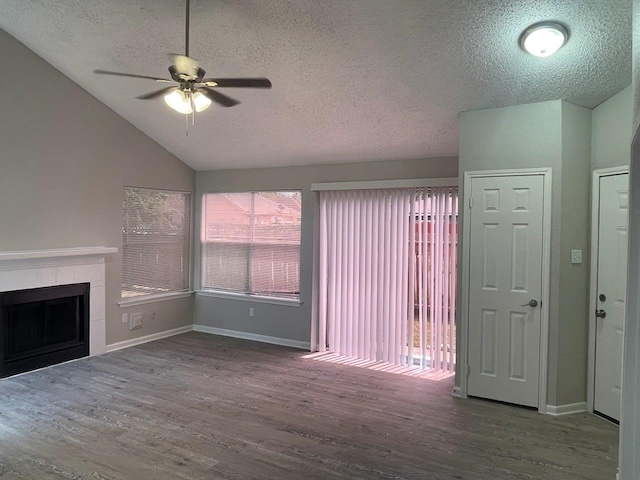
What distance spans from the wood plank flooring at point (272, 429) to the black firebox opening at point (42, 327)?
188 millimetres

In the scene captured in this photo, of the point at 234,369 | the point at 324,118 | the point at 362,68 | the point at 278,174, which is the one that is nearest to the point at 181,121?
the point at 278,174

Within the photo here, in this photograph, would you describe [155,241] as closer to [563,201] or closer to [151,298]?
[151,298]

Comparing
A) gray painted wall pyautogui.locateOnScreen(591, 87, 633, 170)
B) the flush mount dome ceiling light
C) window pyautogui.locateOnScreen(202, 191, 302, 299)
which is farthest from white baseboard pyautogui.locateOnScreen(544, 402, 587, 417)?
window pyautogui.locateOnScreen(202, 191, 302, 299)

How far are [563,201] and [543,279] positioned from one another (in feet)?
2.11

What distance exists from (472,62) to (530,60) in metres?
0.39

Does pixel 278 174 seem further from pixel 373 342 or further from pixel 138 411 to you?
pixel 138 411

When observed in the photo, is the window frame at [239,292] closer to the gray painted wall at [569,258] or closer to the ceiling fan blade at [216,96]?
the ceiling fan blade at [216,96]

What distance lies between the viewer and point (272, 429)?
131 inches

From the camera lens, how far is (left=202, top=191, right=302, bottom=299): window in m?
5.77

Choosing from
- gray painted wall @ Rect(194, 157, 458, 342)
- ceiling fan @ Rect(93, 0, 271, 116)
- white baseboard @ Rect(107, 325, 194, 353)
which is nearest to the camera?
ceiling fan @ Rect(93, 0, 271, 116)

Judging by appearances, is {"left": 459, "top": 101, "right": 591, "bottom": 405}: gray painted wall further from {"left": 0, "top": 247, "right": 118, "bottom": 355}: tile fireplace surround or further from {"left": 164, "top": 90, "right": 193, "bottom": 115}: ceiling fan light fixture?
{"left": 0, "top": 247, "right": 118, "bottom": 355}: tile fireplace surround

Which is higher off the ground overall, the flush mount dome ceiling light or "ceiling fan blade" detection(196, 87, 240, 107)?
the flush mount dome ceiling light

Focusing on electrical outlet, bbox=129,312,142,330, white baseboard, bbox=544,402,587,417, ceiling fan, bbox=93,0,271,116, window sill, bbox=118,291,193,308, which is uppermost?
ceiling fan, bbox=93,0,271,116

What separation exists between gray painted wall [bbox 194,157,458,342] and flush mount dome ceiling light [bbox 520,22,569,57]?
181 cm
